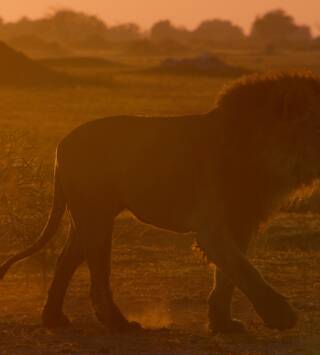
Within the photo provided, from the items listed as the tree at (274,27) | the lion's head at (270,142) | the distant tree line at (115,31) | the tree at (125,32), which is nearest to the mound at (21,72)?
the lion's head at (270,142)

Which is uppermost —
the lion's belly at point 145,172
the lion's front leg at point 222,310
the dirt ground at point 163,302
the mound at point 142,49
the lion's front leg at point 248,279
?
the lion's belly at point 145,172

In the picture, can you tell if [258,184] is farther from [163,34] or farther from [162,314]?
[163,34]

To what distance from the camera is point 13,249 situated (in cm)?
1017

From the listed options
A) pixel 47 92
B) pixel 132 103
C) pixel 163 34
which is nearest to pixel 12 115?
pixel 132 103

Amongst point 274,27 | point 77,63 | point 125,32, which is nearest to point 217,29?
point 125,32

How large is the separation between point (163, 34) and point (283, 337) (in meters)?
144

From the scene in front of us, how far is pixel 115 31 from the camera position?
506ft

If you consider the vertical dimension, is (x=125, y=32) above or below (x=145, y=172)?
below

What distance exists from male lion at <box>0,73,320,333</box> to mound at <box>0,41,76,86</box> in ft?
107

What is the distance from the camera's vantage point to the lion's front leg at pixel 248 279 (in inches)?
262

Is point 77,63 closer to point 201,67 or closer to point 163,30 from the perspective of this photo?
point 201,67

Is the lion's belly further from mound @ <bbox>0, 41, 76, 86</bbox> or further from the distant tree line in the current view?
the distant tree line

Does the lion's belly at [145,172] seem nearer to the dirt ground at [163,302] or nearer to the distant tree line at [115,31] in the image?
the dirt ground at [163,302]

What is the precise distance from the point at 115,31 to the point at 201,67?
10518 centimetres
